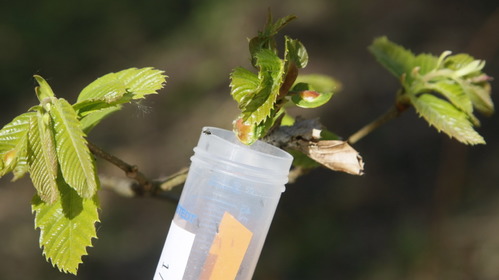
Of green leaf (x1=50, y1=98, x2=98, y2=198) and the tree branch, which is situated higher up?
the tree branch

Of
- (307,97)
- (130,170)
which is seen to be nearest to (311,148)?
(307,97)

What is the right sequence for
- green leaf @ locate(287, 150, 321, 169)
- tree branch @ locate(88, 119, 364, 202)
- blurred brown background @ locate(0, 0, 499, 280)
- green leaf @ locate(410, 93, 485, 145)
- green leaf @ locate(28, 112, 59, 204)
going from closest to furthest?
green leaf @ locate(28, 112, 59, 204) < tree branch @ locate(88, 119, 364, 202) < green leaf @ locate(410, 93, 485, 145) < green leaf @ locate(287, 150, 321, 169) < blurred brown background @ locate(0, 0, 499, 280)

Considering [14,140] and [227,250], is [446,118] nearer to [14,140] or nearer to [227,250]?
[227,250]

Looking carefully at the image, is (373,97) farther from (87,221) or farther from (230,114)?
(87,221)

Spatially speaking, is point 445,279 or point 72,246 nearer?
point 72,246

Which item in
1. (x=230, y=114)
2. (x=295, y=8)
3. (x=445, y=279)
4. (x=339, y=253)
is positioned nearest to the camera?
(x=445, y=279)

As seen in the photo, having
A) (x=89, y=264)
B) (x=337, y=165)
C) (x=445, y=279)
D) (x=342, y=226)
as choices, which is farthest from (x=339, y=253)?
(x=337, y=165)

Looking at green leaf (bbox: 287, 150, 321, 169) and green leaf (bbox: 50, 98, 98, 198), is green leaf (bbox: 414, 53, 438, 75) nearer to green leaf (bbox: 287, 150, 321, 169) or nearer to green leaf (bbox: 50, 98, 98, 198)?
green leaf (bbox: 287, 150, 321, 169)

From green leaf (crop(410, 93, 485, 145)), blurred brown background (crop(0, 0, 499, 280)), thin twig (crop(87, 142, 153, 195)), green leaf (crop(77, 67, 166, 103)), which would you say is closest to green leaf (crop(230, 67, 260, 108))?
green leaf (crop(77, 67, 166, 103))
